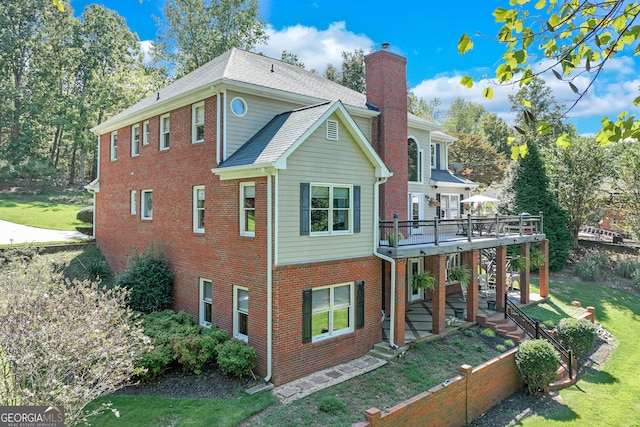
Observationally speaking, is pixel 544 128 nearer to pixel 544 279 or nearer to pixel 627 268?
pixel 544 279

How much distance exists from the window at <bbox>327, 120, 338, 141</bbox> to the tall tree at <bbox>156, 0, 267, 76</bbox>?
26812 millimetres

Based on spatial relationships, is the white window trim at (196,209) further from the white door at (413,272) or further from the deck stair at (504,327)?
the deck stair at (504,327)

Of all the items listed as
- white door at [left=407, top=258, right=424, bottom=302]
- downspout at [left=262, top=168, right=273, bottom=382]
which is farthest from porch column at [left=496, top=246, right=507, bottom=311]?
downspout at [left=262, top=168, right=273, bottom=382]

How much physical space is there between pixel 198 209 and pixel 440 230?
36.3 feet

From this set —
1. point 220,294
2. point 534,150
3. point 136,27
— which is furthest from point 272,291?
point 136,27

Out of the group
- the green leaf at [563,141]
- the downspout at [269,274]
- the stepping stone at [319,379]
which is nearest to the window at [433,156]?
the downspout at [269,274]

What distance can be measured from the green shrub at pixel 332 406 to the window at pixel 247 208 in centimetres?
523

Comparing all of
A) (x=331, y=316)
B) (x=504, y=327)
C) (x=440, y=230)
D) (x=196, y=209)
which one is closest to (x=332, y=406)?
(x=331, y=316)

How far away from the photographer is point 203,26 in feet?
116

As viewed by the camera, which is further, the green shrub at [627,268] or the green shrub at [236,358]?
the green shrub at [627,268]

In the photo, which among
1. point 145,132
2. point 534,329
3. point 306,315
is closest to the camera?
point 306,315

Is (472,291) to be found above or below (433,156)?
below

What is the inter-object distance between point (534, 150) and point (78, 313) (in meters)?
28.5

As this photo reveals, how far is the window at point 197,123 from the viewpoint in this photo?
14669mm
